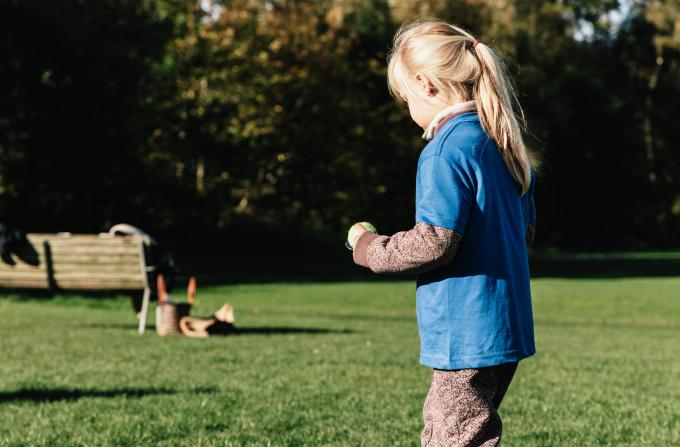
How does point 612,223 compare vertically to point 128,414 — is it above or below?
below

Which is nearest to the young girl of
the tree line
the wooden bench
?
the wooden bench

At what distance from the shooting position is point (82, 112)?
79.2 feet

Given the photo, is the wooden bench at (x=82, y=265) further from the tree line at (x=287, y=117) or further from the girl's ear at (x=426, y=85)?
the tree line at (x=287, y=117)

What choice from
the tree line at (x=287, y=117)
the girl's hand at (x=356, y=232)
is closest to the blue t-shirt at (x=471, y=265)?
the girl's hand at (x=356, y=232)

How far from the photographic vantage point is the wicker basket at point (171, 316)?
10438 millimetres

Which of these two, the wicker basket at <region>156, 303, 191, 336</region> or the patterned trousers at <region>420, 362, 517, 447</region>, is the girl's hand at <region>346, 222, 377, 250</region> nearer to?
the patterned trousers at <region>420, 362, 517, 447</region>

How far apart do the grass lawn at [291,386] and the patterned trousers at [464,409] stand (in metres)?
1.81

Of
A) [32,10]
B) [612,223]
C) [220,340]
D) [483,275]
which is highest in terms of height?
[32,10]

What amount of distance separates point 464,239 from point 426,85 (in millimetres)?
539

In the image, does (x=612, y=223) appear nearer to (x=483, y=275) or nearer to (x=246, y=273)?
(x=246, y=273)

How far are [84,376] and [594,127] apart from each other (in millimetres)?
44556

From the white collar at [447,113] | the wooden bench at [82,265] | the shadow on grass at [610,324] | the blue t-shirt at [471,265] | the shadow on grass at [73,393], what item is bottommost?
the shadow on grass at [610,324]

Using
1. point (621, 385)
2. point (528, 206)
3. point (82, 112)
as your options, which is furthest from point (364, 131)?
point (528, 206)

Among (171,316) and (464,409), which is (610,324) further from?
(464,409)
